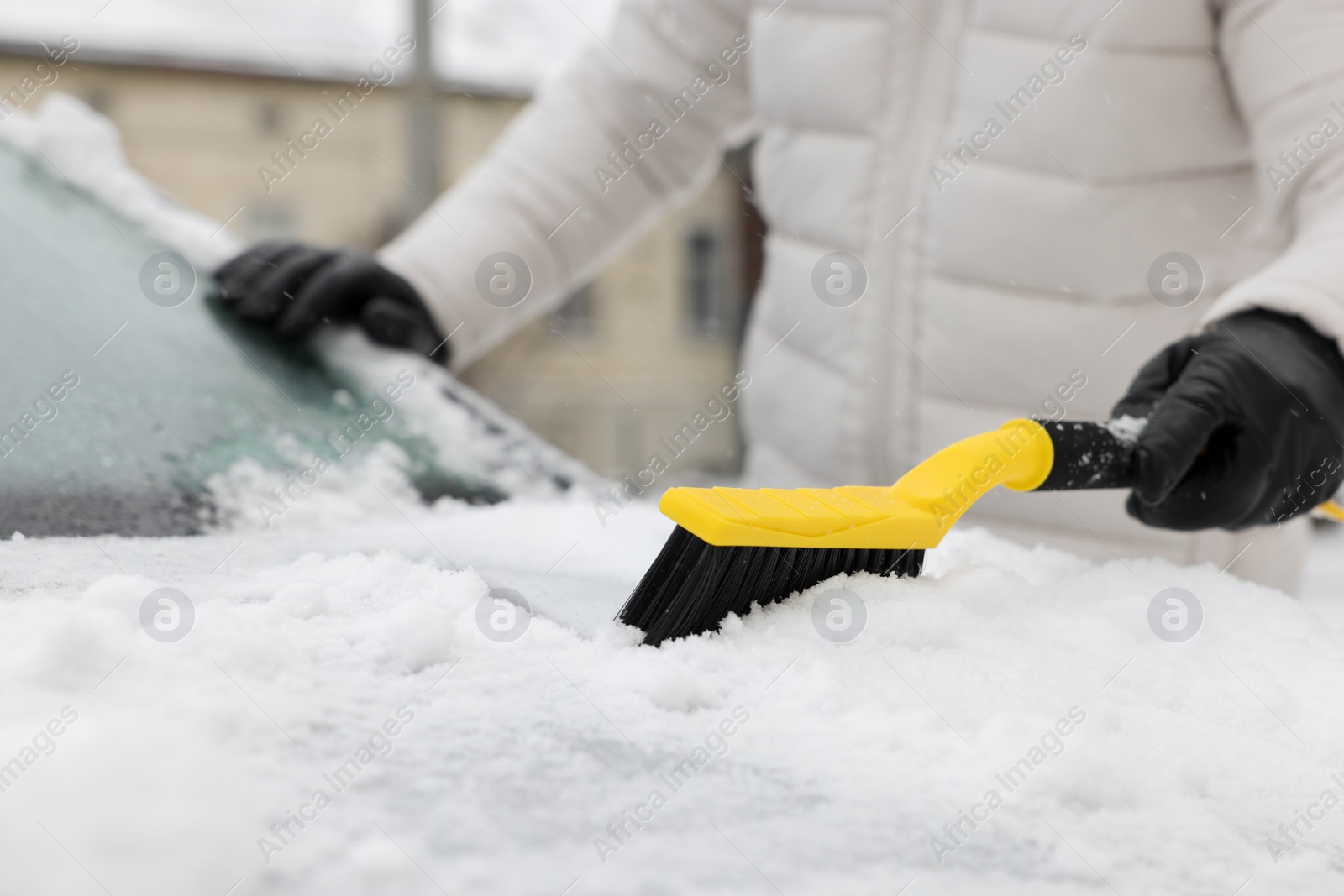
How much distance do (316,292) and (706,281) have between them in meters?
6.33

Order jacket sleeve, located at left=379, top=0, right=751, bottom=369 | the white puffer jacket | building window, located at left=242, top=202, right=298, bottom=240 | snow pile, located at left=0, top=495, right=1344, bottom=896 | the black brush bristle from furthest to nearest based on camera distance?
building window, located at left=242, top=202, right=298, bottom=240, jacket sleeve, located at left=379, top=0, right=751, bottom=369, the white puffer jacket, the black brush bristle, snow pile, located at left=0, top=495, right=1344, bottom=896

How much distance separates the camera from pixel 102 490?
34.8 inches

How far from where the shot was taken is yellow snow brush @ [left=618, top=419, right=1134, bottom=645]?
659 millimetres

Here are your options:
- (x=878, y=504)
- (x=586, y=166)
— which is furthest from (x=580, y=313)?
(x=878, y=504)

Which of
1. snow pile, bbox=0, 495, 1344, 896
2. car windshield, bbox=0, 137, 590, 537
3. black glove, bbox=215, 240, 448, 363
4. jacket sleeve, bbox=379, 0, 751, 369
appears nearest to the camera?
snow pile, bbox=0, 495, 1344, 896

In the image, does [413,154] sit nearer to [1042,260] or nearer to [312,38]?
[312,38]

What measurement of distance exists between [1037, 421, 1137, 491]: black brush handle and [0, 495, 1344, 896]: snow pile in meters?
0.09

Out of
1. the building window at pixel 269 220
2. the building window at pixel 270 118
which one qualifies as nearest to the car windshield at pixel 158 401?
the building window at pixel 270 118

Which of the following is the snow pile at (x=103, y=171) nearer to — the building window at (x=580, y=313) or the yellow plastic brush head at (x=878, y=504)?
the yellow plastic brush head at (x=878, y=504)

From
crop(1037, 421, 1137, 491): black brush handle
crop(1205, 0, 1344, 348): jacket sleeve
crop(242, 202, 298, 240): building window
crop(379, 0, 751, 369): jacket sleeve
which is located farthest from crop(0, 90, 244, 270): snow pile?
crop(242, 202, 298, 240): building window

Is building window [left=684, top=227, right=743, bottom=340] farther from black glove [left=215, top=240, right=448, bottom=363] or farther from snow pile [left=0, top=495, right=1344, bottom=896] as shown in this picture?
snow pile [left=0, top=495, right=1344, bottom=896]

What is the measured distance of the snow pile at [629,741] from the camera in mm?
411

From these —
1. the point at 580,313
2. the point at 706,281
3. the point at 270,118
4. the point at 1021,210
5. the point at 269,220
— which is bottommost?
the point at 580,313

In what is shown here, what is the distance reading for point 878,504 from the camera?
706mm
